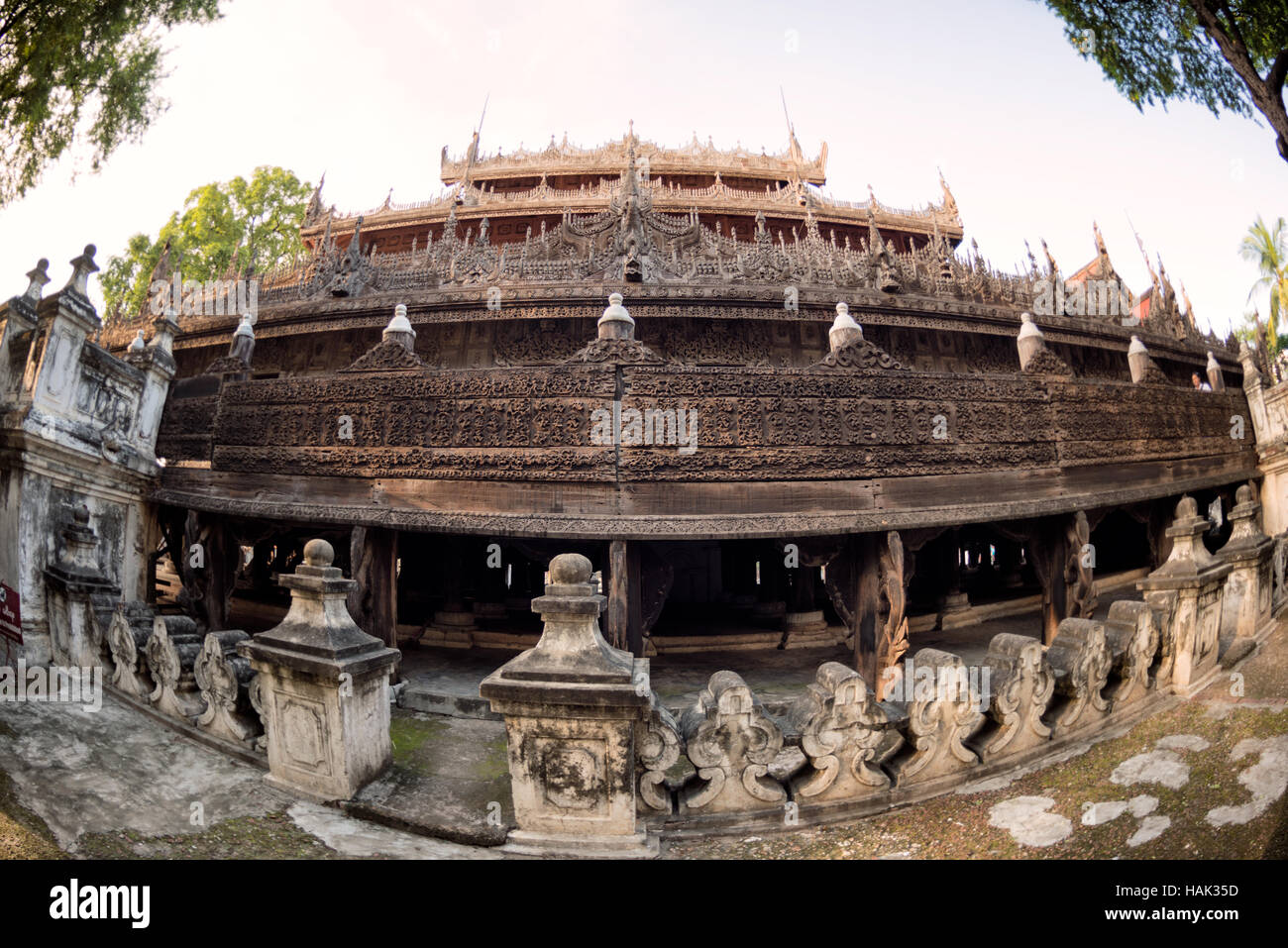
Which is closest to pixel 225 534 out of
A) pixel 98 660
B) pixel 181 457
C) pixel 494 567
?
pixel 181 457

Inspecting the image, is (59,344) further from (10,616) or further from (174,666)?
(174,666)

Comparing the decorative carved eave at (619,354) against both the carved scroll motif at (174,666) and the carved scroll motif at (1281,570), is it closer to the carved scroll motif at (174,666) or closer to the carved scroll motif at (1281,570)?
the carved scroll motif at (174,666)

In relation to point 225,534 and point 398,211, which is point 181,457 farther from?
point 398,211

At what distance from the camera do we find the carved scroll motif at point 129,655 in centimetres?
503

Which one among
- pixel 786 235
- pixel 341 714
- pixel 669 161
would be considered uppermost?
pixel 669 161

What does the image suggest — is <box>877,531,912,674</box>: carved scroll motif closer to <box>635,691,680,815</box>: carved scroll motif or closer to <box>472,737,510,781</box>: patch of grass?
<box>635,691,680,815</box>: carved scroll motif

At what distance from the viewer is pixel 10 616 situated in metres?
5.56

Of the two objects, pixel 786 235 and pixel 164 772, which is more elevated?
pixel 786 235

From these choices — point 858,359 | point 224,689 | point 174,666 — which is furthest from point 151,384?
point 858,359

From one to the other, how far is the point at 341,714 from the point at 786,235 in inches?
832

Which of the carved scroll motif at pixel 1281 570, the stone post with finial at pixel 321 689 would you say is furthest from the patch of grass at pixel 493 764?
the carved scroll motif at pixel 1281 570

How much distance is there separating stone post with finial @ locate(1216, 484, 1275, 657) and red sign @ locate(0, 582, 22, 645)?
38.7 ft

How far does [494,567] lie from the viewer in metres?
9.14

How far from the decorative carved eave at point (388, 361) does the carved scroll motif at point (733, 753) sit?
558 cm
